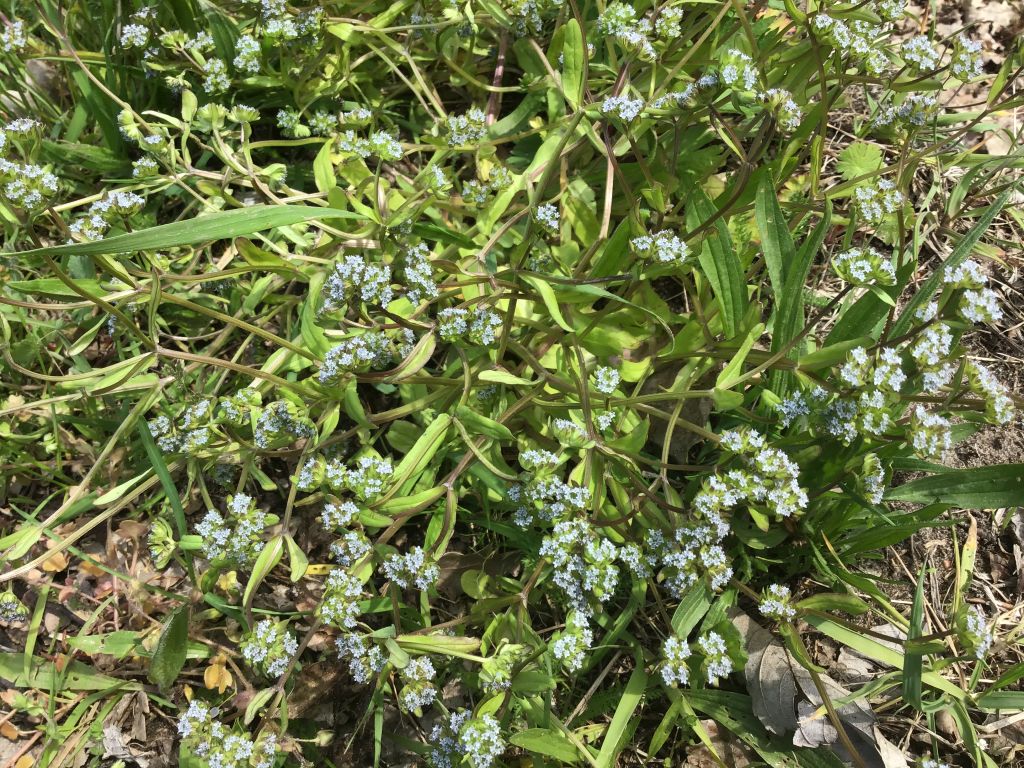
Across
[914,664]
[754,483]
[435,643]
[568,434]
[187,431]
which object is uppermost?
[754,483]

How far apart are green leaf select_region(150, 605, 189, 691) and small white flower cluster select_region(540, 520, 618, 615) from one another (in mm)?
1634

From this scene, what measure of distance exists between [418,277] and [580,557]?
129 centimetres

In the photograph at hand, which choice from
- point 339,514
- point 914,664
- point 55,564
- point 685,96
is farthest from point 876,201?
point 55,564

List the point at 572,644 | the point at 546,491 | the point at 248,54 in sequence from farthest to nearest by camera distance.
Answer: the point at 248,54, the point at 546,491, the point at 572,644

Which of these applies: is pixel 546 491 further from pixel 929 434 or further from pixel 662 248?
pixel 929 434

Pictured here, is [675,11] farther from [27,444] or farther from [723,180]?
[27,444]

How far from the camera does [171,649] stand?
10.9ft

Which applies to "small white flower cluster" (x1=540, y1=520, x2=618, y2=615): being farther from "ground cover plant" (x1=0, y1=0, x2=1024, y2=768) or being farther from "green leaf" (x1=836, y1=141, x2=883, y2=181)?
"green leaf" (x1=836, y1=141, x2=883, y2=181)

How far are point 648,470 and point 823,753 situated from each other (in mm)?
1362

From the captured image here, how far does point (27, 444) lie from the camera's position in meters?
3.88

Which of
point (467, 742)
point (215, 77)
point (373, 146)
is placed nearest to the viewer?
point (467, 742)

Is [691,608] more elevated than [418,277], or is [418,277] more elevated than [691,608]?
[418,277]

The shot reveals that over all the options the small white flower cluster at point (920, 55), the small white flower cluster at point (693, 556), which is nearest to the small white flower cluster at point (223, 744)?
the small white flower cluster at point (693, 556)

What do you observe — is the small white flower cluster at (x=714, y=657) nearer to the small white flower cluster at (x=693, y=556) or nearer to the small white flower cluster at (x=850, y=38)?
the small white flower cluster at (x=693, y=556)
